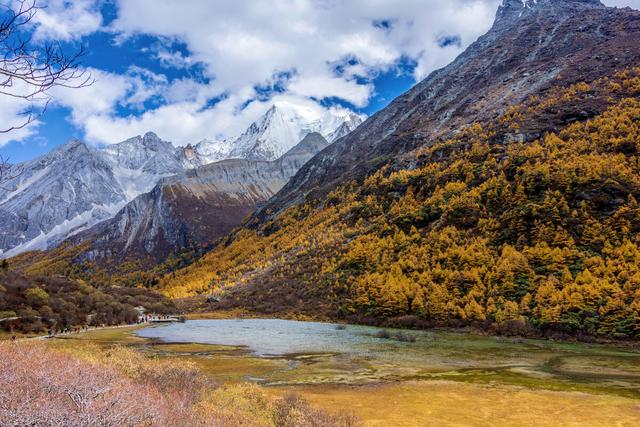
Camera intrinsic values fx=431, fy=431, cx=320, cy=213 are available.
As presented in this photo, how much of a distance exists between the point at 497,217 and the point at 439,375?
61399 millimetres

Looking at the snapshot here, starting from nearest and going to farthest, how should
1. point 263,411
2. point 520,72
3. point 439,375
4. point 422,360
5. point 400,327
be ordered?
point 263,411 < point 439,375 < point 422,360 < point 400,327 < point 520,72

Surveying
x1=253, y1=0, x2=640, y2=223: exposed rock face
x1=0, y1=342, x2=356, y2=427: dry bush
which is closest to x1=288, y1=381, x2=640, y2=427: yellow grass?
x1=0, y1=342, x2=356, y2=427: dry bush

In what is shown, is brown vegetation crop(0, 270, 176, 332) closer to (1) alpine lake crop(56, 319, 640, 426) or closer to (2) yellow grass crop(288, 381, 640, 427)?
(1) alpine lake crop(56, 319, 640, 426)

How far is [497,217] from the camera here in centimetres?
8644

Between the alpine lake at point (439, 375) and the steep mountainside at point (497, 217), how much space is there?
1286cm

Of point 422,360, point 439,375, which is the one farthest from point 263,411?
point 422,360

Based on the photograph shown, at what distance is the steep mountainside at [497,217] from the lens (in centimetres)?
6406

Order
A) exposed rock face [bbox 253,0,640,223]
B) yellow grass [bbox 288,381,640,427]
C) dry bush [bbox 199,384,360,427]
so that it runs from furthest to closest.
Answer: exposed rock face [bbox 253,0,640,223], yellow grass [bbox 288,381,640,427], dry bush [bbox 199,384,360,427]

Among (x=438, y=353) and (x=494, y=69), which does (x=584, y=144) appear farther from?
(x=494, y=69)

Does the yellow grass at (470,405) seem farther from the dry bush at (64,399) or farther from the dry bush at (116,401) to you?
the dry bush at (64,399)

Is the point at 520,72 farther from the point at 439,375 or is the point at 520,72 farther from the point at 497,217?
the point at 439,375

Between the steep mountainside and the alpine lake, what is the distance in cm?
Answer: 1286

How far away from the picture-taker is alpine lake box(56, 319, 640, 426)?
841 inches

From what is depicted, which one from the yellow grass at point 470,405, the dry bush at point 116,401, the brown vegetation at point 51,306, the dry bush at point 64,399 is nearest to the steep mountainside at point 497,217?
the yellow grass at point 470,405
